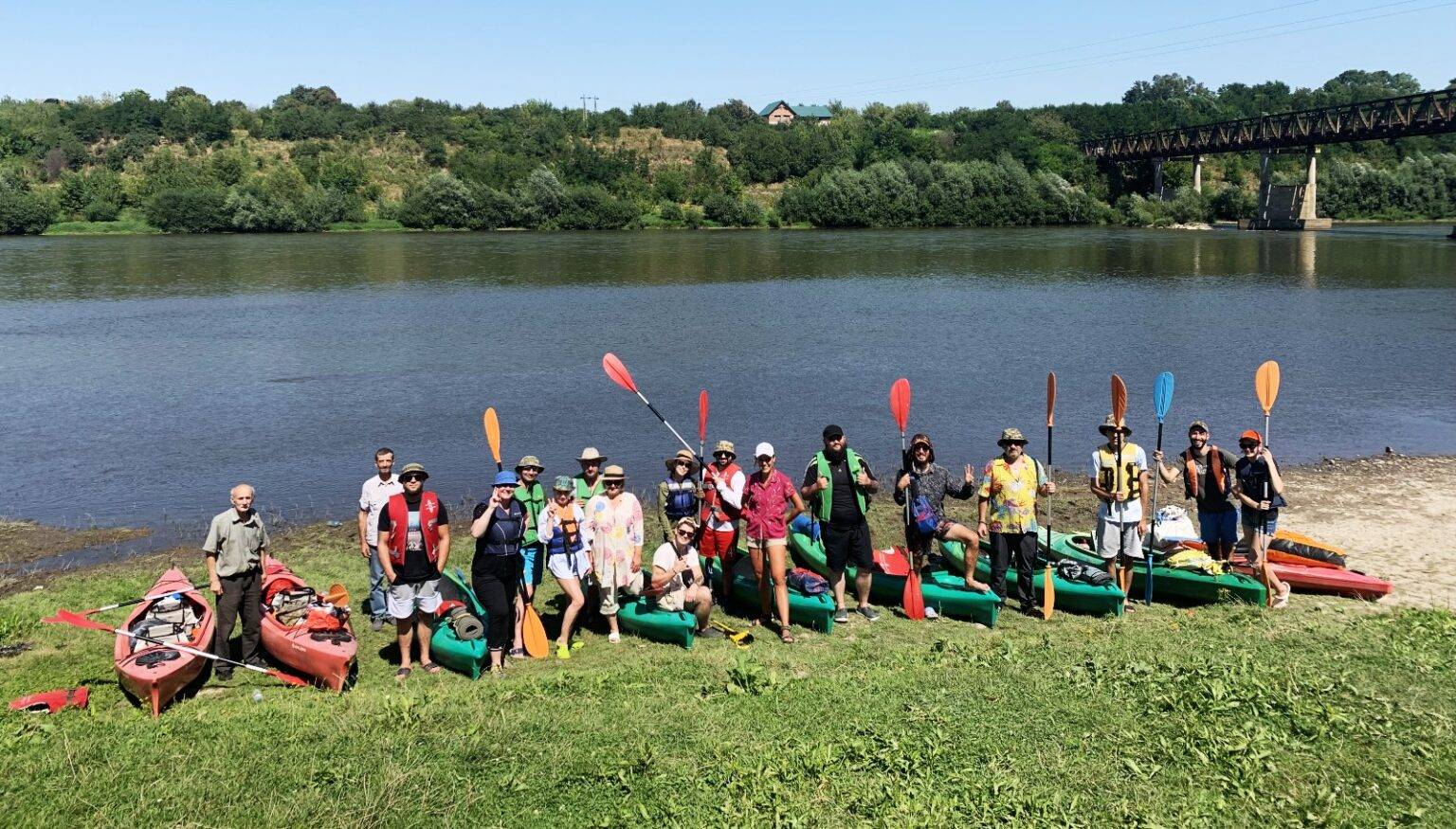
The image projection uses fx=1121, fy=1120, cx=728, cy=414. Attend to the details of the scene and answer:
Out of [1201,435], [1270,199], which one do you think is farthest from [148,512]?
[1270,199]

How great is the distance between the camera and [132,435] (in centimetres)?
2250

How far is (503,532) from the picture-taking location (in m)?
9.47

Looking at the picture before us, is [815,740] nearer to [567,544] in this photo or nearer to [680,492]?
[567,544]

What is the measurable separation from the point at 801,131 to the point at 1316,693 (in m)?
113

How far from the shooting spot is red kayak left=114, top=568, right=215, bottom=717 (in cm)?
875

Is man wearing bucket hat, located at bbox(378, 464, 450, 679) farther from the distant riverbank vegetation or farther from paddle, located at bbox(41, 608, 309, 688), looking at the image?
the distant riverbank vegetation

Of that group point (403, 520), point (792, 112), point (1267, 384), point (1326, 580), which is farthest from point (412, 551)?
point (792, 112)

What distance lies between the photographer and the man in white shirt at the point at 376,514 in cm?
1057

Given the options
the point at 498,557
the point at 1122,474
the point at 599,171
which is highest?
the point at 599,171

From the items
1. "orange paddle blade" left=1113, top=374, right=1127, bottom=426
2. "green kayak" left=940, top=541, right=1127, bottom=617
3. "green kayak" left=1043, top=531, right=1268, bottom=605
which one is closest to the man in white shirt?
"green kayak" left=940, top=541, right=1127, bottom=617

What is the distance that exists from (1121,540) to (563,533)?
5596mm

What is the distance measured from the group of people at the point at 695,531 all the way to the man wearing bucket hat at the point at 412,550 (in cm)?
1

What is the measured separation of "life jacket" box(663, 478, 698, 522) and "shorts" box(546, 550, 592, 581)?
1.16 meters

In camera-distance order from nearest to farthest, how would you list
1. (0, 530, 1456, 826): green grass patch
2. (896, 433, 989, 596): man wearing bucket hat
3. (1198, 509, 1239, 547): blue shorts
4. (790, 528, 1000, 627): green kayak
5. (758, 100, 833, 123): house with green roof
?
(0, 530, 1456, 826): green grass patch < (790, 528, 1000, 627): green kayak < (896, 433, 989, 596): man wearing bucket hat < (1198, 509, 1239, 547): blue shorts < (758, 100, 833, 123): house with green roof
